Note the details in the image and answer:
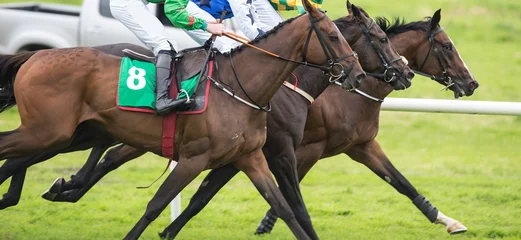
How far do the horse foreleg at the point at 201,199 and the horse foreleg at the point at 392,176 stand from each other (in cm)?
120

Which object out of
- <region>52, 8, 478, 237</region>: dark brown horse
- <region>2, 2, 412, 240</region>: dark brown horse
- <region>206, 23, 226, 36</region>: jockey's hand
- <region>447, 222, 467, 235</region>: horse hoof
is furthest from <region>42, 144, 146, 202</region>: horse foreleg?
<region>447, 222, 467, 235</region>: horse hoof

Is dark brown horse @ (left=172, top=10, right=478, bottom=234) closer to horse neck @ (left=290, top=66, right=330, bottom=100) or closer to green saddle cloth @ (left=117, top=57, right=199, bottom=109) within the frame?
horse neck @ (left=290, top=66, right=330, bottom=100)

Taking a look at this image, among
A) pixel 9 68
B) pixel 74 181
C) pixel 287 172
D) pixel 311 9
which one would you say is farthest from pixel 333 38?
pixel 74 181

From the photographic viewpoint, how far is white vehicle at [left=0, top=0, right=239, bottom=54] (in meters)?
12.6

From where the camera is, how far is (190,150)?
610cm

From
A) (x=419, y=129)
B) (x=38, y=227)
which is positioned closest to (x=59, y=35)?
(x=419, y=129)

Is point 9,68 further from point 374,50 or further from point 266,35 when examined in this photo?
point 374,50

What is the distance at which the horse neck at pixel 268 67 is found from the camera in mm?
6156

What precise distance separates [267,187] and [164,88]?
3.11 feet

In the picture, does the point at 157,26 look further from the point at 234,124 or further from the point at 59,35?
the point at 59,35

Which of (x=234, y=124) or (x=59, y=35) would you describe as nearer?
(x=234, y=124)

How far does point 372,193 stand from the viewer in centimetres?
896

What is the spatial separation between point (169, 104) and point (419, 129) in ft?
23.9

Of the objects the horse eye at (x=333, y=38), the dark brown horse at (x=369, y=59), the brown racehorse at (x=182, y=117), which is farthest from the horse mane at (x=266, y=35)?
the dark brown horse at (x=369, y=59)
